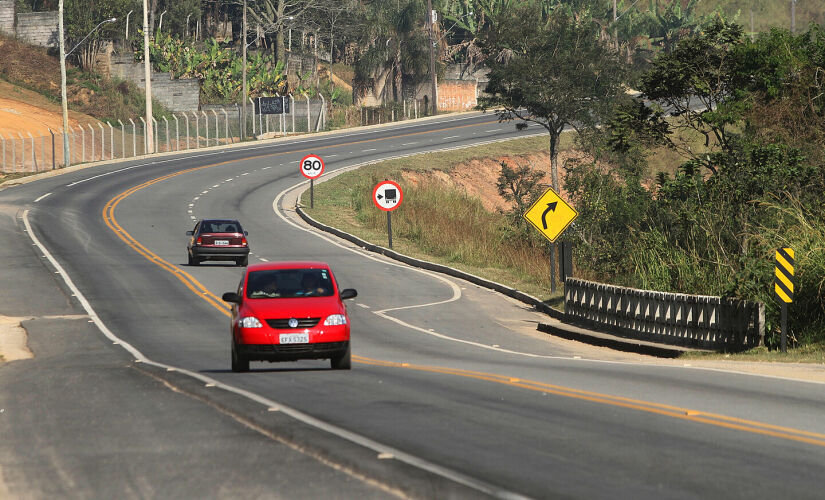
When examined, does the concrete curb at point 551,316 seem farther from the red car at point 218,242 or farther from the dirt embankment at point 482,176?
the dirt embankment at point 482,176

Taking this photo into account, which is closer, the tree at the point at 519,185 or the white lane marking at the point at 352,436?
the white lane marking at the point at 352,436

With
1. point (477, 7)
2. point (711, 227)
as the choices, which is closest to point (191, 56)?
point (477, 7)

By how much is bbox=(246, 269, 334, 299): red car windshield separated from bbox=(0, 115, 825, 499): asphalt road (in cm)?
121

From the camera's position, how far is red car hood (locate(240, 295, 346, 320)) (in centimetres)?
1616

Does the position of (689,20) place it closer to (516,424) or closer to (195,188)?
(195,188)

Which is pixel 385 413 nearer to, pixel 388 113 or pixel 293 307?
pixel 293 307

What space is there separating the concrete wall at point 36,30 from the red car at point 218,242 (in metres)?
58.3

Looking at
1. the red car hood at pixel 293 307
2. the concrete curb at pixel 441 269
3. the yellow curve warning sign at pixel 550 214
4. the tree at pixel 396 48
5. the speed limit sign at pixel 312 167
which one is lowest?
the concrete curb at pixel 441 269

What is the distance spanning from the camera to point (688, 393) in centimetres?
1376

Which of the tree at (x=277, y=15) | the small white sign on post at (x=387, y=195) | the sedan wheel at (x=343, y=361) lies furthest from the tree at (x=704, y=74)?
the tree at (x=277, y=15)

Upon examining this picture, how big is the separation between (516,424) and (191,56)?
84415 millimetres

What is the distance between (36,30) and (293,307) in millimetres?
78312

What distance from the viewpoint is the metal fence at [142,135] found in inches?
2648

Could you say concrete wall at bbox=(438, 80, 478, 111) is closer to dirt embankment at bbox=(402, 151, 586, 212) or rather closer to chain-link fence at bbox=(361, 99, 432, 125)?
chain-link fence at bbox=(361, 99, 432, 125)
